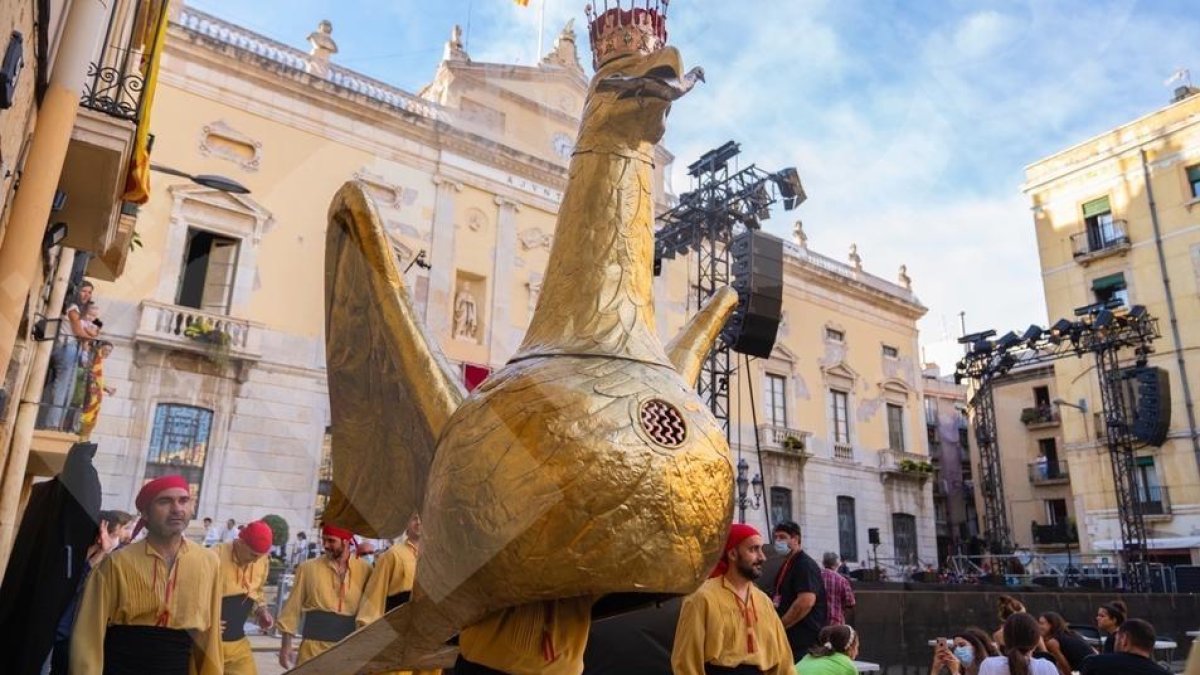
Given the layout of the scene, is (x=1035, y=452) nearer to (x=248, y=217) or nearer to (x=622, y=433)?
(x=248, y=217)

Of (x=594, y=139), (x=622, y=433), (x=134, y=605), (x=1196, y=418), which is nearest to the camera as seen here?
(x=622, y=433)

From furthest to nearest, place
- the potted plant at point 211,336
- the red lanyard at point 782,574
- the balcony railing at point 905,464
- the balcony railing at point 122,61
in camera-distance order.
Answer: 1. the balcony railing at point 905,464
2. the potted plant at point 211,336
3. the balcony railing at point 122,61
4. the red lanyard at point 782,574

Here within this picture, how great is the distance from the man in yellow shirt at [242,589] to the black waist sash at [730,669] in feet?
7.07

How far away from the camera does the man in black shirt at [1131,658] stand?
12.4 feet

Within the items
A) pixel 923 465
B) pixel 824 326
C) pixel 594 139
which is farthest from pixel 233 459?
pixel 923 465

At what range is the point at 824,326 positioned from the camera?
22281 millimetres

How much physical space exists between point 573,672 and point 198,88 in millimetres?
13813

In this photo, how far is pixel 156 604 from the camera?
2.79m

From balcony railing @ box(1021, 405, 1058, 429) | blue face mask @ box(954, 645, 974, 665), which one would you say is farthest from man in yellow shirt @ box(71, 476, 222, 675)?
balcony railing @ box(1021, 405, 1058, 429)

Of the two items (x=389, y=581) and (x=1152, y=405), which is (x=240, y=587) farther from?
(x=1152, y=405)

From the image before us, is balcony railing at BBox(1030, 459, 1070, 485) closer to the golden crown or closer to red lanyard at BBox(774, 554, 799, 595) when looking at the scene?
red lanyard at BBox(774, 554, 799, 595)

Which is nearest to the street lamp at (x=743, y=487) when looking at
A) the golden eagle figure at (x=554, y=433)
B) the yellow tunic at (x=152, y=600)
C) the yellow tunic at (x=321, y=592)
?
the yellow tunic at (x=321, y=592)

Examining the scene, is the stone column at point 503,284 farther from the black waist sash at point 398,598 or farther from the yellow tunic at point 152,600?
the yellow tunic at point 152,600

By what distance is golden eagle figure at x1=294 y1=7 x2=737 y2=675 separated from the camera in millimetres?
1707
